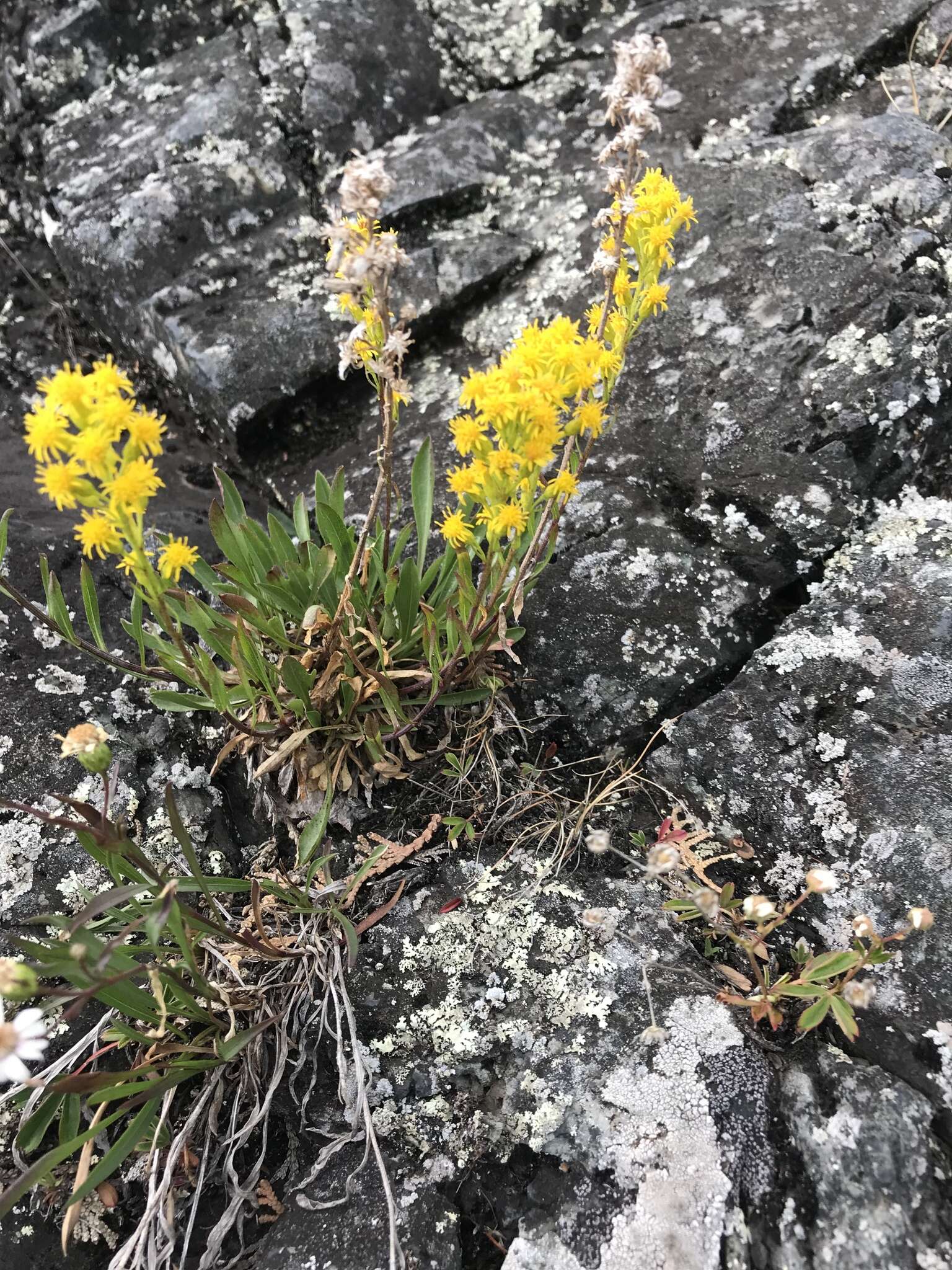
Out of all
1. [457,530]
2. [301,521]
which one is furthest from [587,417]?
[301,521]

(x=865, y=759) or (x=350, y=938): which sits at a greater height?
(x=350, y=938)

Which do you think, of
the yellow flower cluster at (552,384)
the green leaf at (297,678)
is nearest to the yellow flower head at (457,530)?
the yellow flower cluster at (552,384)

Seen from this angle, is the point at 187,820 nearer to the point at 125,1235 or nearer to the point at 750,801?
the point at 125,1235

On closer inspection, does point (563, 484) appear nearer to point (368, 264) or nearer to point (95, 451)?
point (368, 264)

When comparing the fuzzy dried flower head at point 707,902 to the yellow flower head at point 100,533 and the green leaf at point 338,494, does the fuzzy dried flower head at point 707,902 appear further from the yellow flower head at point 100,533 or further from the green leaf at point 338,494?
the green leaf at point 338,494

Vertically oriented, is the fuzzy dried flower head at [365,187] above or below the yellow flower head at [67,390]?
above

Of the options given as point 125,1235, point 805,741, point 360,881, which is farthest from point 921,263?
point 125,1235
